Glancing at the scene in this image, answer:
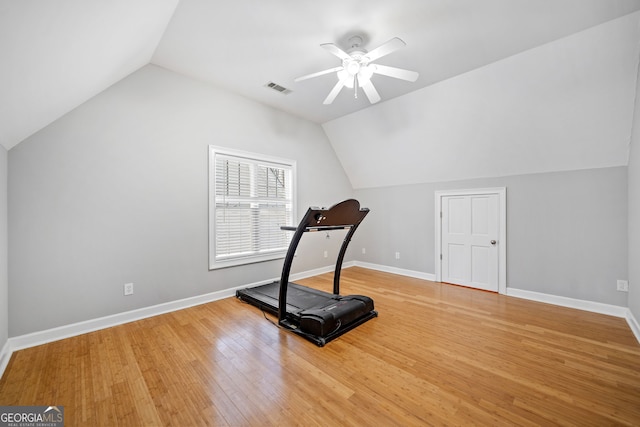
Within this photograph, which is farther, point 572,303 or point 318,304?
point 572,303

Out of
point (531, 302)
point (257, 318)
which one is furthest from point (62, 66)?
point (531, 302)

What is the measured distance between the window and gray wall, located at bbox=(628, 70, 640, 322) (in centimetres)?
425

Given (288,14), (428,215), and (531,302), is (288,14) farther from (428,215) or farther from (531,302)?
(531,302)

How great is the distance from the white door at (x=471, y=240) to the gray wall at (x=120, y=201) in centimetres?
342

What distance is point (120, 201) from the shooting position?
2828mm

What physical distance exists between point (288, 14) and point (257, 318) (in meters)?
3.16

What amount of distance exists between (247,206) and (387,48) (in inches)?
113

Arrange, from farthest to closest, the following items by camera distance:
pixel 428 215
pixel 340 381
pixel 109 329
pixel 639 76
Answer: pixel 428 215 → pixel 109 329 → pixel 639 76 → pixel 340 381

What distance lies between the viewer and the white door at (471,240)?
3943 millimetres

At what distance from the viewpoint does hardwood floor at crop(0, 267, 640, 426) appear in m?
1.55

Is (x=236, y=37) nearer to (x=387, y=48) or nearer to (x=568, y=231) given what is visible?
(x=387, y=48)

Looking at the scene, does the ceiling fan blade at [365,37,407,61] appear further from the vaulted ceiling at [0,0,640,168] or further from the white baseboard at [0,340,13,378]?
the white baseboard at [0,340,13,378]

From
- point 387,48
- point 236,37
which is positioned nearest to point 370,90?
point 387,48

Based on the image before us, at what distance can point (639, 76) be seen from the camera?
7.95 ft
